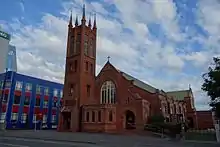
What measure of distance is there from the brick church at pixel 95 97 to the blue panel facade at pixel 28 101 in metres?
11.4

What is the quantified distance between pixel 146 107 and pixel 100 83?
12832mm

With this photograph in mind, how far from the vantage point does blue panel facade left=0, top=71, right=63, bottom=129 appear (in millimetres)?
52531

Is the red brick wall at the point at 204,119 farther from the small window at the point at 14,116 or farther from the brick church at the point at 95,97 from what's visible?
the small window at the point at 14,116

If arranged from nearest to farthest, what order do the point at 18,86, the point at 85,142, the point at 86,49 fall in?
the point at 85,142 → the point at 86,49 → the point at 18,86

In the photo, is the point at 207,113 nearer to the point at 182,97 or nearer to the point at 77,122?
the point at 182,97

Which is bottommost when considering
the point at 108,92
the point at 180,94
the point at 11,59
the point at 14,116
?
the point at 14,116

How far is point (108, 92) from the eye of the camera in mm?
53750

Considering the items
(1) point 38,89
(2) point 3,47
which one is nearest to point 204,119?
(1) point 38,89

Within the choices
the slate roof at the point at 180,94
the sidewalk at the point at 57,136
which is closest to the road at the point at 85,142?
the sidewalk at the point at 57,136

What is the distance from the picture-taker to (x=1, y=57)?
91.0 meters

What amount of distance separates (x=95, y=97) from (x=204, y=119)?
120 feet

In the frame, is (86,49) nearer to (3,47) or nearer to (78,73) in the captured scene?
(78,73)

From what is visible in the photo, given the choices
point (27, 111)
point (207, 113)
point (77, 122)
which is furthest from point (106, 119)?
point (207, 113)

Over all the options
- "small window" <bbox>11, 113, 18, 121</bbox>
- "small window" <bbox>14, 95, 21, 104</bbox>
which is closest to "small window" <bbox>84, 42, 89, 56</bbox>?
"small window" <bbox>14, 95, 21, 104</bbox>
